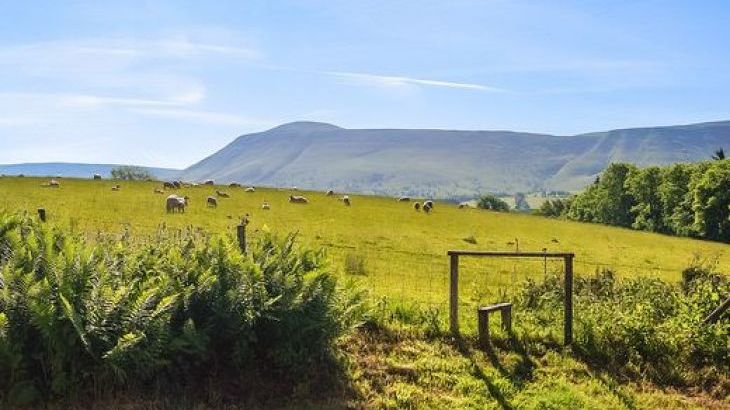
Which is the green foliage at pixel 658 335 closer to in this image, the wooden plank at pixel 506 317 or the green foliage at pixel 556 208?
the wooden plank at pixel 506 317

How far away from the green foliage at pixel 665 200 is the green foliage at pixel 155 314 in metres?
80.0

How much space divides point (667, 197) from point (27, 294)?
96.5 m

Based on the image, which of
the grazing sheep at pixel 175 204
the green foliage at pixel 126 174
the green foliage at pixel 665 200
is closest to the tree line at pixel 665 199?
the green foliage at pixel 665 200

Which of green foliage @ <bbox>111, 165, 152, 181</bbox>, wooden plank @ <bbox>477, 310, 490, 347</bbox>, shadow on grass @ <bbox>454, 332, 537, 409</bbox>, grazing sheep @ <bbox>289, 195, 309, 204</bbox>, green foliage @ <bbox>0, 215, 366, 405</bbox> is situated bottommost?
shadow on grass @ <bbox>454, 332, 537, 409</bbox>

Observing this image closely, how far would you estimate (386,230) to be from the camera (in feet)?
161

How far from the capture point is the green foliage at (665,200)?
81.7 meters

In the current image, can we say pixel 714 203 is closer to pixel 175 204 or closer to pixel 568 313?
pixel 175 204

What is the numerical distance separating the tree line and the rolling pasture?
17014 mm

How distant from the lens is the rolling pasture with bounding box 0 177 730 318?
28516 mm

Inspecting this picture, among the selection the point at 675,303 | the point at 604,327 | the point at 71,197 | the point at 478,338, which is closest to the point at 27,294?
the point at 478,338

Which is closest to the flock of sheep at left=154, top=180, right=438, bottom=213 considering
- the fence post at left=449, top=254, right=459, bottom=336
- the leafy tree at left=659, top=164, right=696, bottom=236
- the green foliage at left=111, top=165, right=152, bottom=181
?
the leafy tree at left=659, top=164, right=696, bottom=236

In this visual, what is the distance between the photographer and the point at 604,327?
558 inches

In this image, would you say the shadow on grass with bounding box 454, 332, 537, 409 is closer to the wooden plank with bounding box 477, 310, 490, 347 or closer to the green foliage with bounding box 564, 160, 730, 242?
the wooden plank with bounding box 477, 310, 490, 347

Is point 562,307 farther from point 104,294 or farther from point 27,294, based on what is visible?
point 27,294
